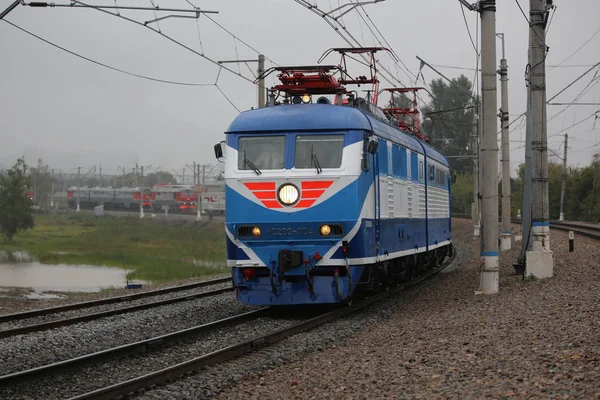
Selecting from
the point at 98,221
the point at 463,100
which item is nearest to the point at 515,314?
the point at 463,100

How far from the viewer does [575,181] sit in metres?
68.8

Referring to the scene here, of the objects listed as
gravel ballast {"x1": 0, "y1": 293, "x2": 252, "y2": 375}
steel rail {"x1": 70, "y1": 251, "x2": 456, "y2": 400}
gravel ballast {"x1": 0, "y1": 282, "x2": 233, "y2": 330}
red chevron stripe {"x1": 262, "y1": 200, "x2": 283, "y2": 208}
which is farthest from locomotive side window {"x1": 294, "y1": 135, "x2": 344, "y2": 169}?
gravel ballast {"x1": 0, "y1": 282, "x2": 233, "y2": 330}

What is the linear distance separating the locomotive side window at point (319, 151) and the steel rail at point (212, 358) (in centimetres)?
250

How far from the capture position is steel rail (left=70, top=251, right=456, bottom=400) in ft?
26.9

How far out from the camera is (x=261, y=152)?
14.2 metres

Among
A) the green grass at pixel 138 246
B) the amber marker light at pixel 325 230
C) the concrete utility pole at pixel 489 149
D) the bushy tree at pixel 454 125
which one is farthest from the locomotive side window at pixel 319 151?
the bushy tree at pixel 454 125

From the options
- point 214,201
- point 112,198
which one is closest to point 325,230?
point 214,201

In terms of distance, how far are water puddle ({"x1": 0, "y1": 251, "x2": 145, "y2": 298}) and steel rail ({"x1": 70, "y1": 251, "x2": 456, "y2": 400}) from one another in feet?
60.5

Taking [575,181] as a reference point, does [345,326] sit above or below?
below

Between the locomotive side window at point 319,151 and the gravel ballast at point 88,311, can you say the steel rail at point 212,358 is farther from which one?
the gravel ballast at point 88,311

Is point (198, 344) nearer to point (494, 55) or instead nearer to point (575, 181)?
point (494, 55)

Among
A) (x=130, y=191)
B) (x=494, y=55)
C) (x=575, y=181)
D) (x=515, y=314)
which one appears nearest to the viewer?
(x=515, y=314)

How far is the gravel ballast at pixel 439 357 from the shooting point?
793 cm

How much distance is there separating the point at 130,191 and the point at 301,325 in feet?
348
